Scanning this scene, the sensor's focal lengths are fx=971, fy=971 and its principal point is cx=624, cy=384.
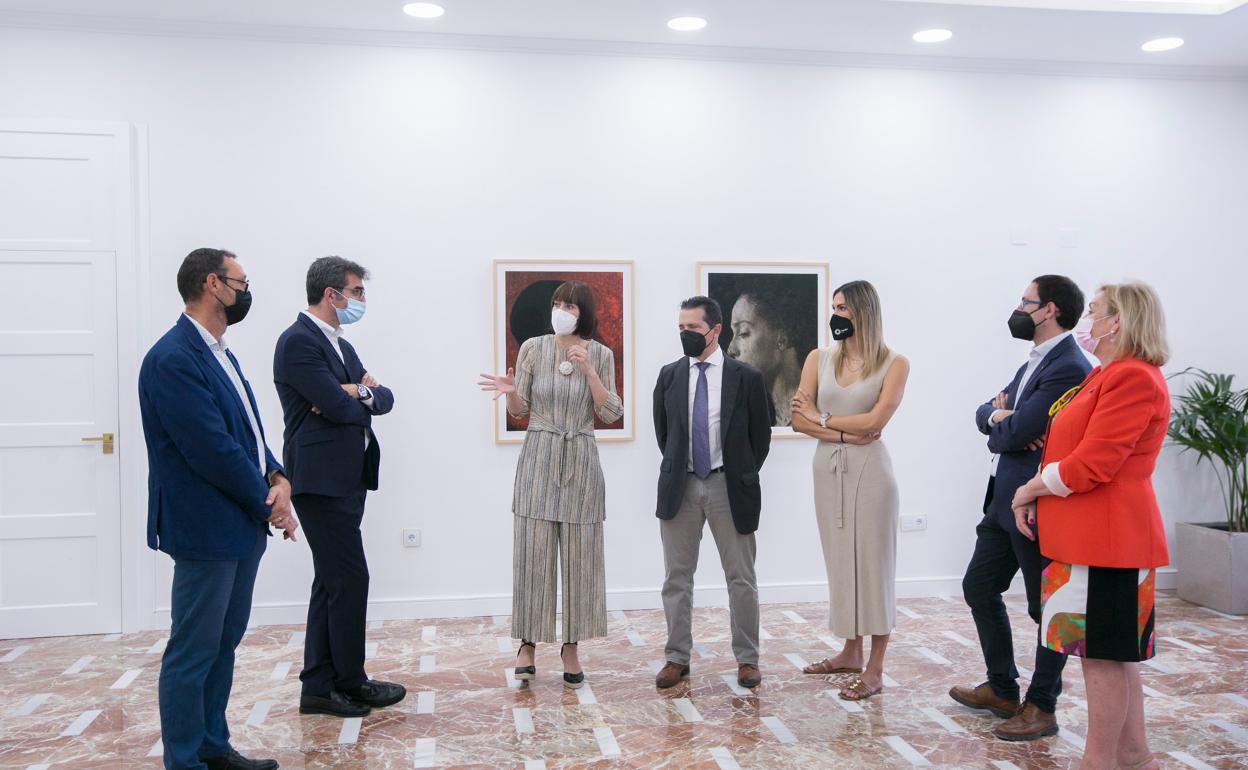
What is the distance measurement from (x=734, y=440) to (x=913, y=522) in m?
2.26

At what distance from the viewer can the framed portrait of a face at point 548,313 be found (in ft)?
17.8

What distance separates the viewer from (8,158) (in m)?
4.97

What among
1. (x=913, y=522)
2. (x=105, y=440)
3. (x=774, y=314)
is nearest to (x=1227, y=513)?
(x=913, y=522)

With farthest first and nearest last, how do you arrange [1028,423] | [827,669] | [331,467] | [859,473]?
[827,669], [859,473], [331,467], [1028,423]

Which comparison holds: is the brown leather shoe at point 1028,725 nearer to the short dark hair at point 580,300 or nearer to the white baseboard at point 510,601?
the white baseboard at point 510,601

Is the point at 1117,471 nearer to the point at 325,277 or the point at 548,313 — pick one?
the point at 325,277

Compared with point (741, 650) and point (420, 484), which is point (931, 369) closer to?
point (741, 650)

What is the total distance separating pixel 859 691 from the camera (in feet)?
13.1

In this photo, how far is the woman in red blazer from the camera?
284 centimetres

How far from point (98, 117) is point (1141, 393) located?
16.5 feet

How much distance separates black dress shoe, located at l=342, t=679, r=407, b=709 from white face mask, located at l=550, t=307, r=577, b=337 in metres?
1.63

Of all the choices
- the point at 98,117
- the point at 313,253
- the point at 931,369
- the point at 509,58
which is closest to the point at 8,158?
the point at 98,117

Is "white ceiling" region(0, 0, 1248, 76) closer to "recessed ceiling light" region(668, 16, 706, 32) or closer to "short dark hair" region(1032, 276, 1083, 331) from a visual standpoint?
"recessed ceiling light" region(668, 16, 706, 32)

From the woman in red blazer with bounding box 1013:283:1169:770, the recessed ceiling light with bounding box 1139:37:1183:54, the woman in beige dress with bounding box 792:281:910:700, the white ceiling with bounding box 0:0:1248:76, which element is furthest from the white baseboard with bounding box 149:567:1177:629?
the recessed ceiling light with bounding box 1139:37:1183:54
